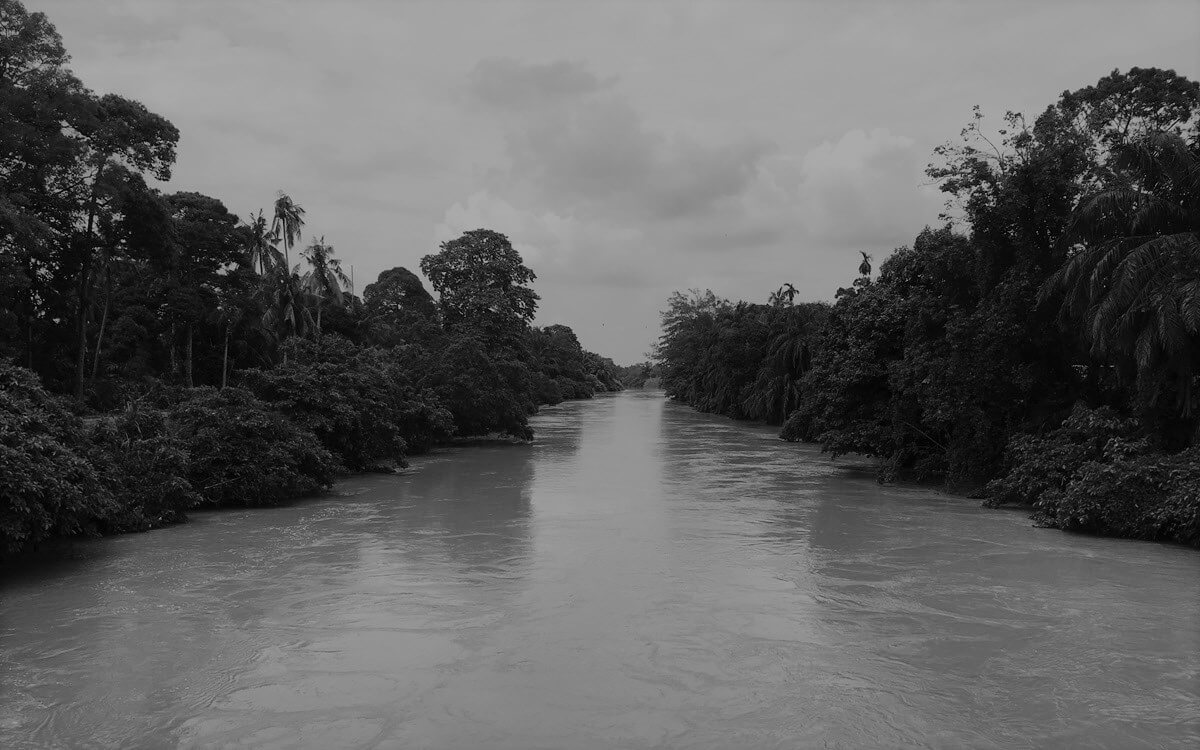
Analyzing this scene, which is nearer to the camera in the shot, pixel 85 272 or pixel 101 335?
pixel 85 272

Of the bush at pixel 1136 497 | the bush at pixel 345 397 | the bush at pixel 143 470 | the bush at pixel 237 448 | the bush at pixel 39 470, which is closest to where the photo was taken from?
the bush at pixel 39 470

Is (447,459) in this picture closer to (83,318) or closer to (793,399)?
(83,318)

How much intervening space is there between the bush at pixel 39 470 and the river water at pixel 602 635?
2.58ft

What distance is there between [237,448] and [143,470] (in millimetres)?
1991

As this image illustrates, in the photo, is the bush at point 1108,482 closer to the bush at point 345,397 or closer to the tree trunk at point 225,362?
the bush at point 345,397

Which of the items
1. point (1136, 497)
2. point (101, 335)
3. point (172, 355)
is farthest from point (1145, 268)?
point (172, 355)

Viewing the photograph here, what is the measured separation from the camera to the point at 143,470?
1358cm

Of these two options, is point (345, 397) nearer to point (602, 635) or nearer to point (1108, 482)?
point (602, 635)

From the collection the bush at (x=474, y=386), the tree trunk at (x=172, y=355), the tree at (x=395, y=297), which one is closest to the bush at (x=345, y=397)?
the bush at (x=474, y=386)

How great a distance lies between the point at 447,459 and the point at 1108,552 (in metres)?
18.0

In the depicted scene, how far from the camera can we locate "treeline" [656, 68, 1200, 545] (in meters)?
13.1

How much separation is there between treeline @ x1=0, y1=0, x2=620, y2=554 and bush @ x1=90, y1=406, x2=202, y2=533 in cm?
3

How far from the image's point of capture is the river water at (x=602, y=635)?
6.14 metres

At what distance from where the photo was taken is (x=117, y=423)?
13.7 m
